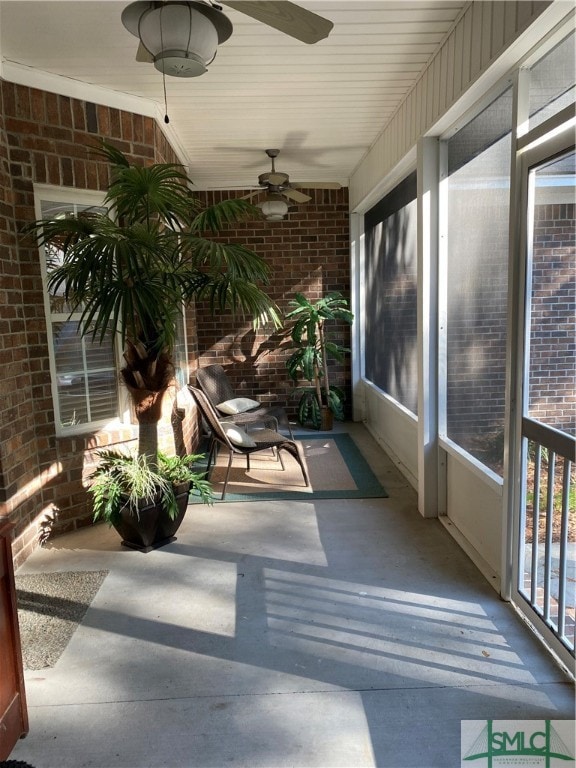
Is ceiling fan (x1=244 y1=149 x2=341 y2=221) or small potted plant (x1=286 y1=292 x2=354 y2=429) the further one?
small potted plant (x1=286 y1=292 x2=354 y2=429)

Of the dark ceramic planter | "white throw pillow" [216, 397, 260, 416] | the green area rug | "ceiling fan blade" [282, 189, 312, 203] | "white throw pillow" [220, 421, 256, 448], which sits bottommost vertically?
the green area rug

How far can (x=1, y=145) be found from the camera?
122 inches

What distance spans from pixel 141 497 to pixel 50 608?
2.44 ft

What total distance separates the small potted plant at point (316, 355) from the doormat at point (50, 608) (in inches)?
144

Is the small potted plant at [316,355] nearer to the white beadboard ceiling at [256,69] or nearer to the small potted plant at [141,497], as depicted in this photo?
the white beadboard ceiling at [256,69]

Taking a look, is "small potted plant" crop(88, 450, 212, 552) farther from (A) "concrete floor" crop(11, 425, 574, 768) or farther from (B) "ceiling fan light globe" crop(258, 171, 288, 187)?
(B) "ceiling fan light globe" crop(258, 171, 288, 187)

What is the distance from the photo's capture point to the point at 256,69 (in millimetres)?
3299

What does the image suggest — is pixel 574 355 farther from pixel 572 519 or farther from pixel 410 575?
pixel 410 575

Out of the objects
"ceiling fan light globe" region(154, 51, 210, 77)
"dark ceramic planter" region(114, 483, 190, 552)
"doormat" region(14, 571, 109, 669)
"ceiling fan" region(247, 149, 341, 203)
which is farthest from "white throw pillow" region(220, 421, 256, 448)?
"ceiling fan light globe" region(154, 51, 210, 77)

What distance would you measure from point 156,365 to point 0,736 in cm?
194

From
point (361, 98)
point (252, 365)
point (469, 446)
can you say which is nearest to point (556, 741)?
point (469, 446)

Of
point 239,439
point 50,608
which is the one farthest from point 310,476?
point 50,608

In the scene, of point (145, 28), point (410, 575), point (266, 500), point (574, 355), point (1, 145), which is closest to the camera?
point (145, 28)

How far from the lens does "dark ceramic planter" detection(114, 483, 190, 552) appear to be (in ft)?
10.5
